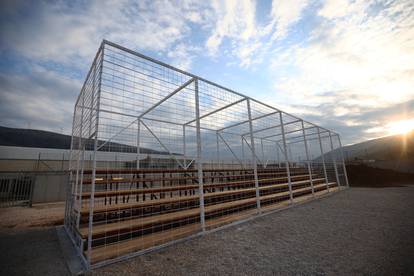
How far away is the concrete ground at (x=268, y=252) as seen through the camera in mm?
1418

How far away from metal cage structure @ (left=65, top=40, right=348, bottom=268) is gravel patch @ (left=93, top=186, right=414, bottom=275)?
306 mm

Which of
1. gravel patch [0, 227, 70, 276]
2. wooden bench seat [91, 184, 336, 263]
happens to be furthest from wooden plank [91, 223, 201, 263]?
gravel patch [0, 227, 70, 276]

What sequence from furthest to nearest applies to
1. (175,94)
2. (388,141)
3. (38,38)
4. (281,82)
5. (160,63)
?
(388,141)
(281,82)
(175,94)
(38,38)
(160,63)

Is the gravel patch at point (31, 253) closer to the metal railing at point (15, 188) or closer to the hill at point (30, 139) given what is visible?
the metal railing at point (15, 188)

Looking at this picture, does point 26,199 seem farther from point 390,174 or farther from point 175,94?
point 390,174

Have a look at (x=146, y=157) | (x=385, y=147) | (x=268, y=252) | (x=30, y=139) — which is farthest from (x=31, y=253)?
(x=385, y=147)

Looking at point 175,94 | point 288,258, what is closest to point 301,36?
point 175,94

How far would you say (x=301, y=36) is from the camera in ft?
11.2

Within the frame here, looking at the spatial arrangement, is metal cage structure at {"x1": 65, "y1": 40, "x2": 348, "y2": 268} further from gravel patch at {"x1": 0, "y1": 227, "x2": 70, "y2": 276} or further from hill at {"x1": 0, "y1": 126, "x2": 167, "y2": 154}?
hill at {"x1": 0, "y1": 126, "x2": 167, "y2": 154}

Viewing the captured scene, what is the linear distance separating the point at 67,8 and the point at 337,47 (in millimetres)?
5328

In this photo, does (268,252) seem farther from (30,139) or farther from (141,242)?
(30,139)

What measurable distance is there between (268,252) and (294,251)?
0.28 m

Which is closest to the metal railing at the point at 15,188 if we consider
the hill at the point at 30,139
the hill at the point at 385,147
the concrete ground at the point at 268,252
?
the concrete ground at the point at 268,252

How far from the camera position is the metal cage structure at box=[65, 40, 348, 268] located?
1878 millimetres
